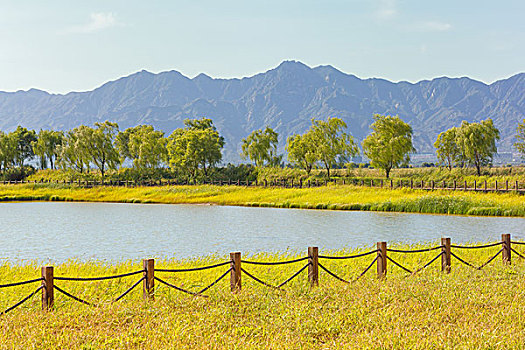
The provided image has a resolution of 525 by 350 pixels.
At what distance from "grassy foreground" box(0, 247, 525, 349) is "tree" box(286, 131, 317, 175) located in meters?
68.3

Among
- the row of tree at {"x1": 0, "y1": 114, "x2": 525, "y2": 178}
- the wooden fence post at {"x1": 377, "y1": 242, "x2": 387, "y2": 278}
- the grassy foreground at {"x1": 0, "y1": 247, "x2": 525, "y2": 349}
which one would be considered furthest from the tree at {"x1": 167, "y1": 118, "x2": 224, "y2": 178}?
the wooden fence post at {"x1": 377, "y1": 242, "x2": 387, "y2": 278}

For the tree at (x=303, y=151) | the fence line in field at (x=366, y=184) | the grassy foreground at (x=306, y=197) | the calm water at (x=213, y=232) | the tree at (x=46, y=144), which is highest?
the tree at (x=46, y=144)

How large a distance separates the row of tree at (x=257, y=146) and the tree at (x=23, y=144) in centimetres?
45

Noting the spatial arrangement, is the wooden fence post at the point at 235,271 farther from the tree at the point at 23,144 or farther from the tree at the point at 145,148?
the tree at the point at 23,144

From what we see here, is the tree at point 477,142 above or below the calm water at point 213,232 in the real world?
above

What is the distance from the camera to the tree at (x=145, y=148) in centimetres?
9162

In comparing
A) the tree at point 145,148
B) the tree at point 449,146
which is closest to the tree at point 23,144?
the tree at point 145,148

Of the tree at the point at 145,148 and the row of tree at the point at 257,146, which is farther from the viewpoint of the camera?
the tree at the point at 145,148

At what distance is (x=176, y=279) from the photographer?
15305mm

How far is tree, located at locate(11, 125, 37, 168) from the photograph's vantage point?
112438 mm

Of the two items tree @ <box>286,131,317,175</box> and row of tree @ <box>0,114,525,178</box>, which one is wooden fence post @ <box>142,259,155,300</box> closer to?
row of tree @ <box>0,114,525,178</box>

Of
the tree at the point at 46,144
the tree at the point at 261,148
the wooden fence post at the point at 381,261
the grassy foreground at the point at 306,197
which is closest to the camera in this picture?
the wooden fence post at the point at 381,261

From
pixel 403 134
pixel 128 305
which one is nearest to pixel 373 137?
pixel 403 134

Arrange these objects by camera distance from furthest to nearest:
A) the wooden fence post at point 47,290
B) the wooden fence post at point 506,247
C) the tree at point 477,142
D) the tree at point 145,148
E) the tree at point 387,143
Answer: the tree at point 145,148 → the tree at point 477,142 → the tree at point 387,143 → the wooden fence post at point 506,247 → the wooden fence post at point 47,290
